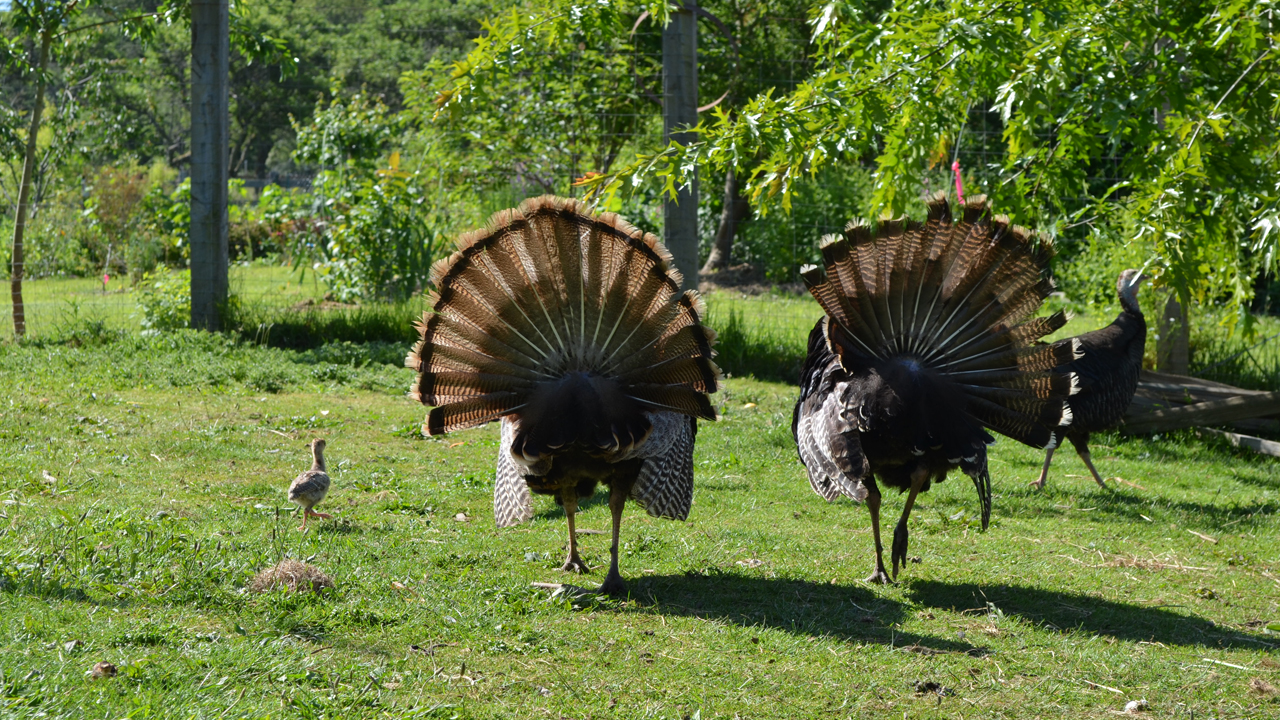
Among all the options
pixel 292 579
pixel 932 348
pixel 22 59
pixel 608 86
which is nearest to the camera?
pixel 292 579

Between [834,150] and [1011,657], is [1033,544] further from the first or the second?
[834,150]

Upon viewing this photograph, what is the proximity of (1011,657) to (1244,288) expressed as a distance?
2152 mm

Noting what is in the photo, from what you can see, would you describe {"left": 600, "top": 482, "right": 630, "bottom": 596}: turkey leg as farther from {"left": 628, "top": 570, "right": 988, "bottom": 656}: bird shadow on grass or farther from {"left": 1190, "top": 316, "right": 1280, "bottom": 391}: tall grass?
{"left": 1190, "top": 316, "right": 1280, "bottom": 391}: tall grass

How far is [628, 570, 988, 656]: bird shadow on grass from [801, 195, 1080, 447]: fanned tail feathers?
120 cm

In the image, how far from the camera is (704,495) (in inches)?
293

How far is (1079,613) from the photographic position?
17.7 ft

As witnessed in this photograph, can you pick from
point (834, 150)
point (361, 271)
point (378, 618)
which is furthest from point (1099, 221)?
point (361, 271)

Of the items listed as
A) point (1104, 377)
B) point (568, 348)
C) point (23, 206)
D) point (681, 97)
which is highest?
point (681, 97)

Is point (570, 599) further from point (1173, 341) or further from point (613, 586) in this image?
point (1173, 341)

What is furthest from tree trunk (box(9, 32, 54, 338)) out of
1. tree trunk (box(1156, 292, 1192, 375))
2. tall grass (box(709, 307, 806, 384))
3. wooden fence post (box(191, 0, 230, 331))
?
tree trunk (box(1156, 292, 1192, 375))

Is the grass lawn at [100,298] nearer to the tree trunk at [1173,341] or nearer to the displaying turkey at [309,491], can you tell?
the displaying turkey at [309,491]

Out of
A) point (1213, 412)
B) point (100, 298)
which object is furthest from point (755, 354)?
point (100, 298)

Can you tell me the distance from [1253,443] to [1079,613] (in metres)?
5.98

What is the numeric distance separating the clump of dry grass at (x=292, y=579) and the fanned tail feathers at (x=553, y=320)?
2.88 ft
